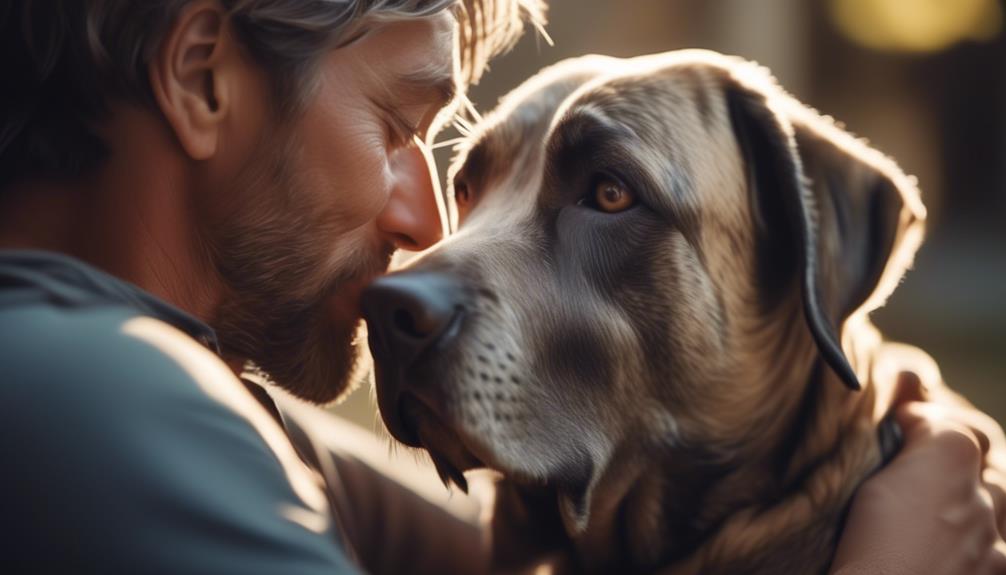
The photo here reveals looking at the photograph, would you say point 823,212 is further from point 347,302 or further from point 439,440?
point 347,302

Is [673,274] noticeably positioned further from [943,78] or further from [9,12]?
[943,78]

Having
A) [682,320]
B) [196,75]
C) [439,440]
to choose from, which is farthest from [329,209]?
[682,320]

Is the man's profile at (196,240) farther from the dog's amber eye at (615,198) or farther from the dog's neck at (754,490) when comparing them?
the dog's neck at (754,490)

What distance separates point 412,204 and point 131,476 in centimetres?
132

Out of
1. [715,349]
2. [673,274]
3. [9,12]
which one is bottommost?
[715,349]

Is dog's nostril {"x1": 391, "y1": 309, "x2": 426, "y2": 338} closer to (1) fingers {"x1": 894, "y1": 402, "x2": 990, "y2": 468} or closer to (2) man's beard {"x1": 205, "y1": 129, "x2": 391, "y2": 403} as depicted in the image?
(2) man's beard {"x1": 205, "y1": 129, "x2": 391, "y2": 403}

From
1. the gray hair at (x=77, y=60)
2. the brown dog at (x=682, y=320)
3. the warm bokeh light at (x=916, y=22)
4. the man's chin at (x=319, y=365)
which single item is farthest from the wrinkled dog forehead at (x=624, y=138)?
the warm bokeh light at (x=916, y=22)

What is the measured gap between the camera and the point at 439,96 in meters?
2.33

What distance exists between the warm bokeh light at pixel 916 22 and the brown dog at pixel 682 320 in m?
8.30

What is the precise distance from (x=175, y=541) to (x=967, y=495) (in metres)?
1.57

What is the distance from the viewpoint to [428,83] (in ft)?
7.48

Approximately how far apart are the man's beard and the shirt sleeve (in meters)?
0.91

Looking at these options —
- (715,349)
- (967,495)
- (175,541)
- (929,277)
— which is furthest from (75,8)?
(929,277)

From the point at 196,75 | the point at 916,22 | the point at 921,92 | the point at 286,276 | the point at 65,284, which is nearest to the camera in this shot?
the point at 65,284
